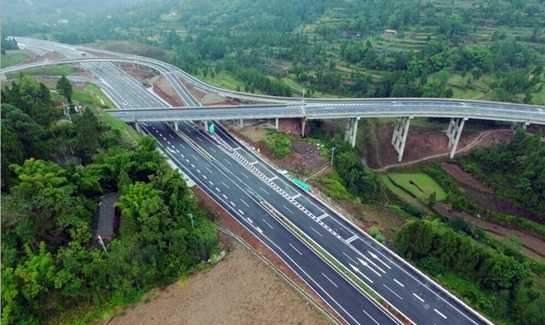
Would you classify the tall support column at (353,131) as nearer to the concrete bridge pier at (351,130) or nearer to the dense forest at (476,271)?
the concrete bridge pier at (351,130)

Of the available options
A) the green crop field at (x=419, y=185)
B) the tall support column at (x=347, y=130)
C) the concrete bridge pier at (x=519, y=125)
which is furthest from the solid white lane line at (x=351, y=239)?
the concrete bridge pier at (x=519, y=125)

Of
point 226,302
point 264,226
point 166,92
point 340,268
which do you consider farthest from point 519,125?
point 166,92

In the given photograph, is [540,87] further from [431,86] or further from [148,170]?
[148,170]

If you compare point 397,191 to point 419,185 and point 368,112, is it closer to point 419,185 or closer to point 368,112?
point 419,185

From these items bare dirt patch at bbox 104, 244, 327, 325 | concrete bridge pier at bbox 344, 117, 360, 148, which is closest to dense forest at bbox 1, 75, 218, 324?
bare dirt patch at bbox 104, 244, 327, 325

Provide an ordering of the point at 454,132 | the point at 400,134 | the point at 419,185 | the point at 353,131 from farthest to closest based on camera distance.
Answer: the point at 400,134 < the point at 454,132 < the point at 353,131 < the point at 419,185
